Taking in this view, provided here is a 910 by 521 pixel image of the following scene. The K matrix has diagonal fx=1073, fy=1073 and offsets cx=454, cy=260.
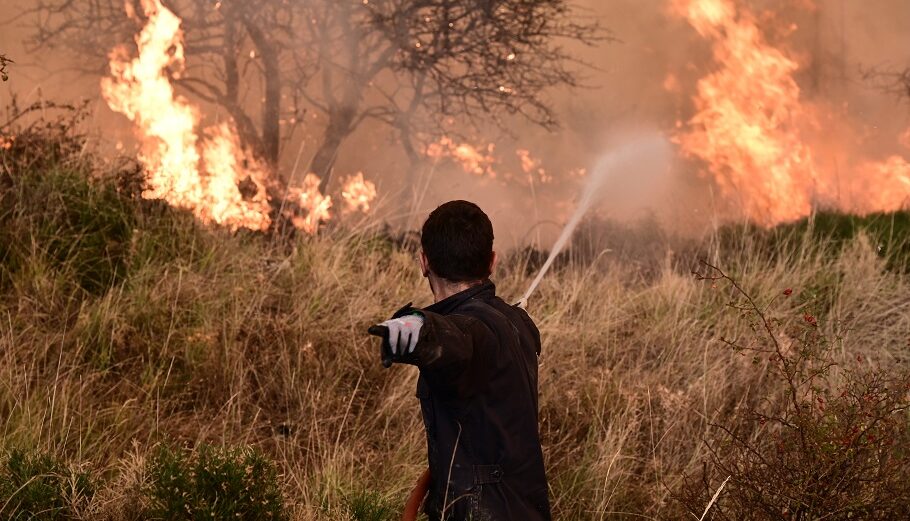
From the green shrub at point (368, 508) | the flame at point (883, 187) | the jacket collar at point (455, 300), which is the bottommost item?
the green shrub at point (368, 508)

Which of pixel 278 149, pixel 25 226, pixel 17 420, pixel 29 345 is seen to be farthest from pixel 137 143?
pixel 17 420

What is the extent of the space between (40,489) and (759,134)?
7.75 m

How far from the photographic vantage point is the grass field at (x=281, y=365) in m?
Answer: 3.94

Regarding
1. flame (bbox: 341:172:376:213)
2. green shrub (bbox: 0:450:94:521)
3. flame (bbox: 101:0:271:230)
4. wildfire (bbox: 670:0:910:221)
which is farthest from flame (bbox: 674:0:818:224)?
green shrub (bbox: 0:450:94:521)

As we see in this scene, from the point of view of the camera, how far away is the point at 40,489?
3594 mm

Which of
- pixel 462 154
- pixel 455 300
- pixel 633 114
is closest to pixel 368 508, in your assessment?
pixel 455 300

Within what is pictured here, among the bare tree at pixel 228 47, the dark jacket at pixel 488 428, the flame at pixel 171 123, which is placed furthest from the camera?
the bare tree at pixel 228 47

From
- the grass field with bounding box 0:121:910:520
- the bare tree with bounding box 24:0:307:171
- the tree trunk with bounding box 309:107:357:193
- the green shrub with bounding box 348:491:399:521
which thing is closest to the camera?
the green shrub with bounding box 348:491:399:521

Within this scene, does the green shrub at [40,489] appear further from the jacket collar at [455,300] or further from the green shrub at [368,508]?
the jacket collar at [455,300]

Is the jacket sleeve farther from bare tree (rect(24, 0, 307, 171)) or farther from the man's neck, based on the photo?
bare tree (rect(24, 0, 307, 171))

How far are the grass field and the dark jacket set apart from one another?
0.95 m

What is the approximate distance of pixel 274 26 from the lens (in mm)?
9008

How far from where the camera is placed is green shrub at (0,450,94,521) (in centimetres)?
357

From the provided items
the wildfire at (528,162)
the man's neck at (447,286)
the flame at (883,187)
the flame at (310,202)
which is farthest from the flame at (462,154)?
the man's neck at (447,286)
